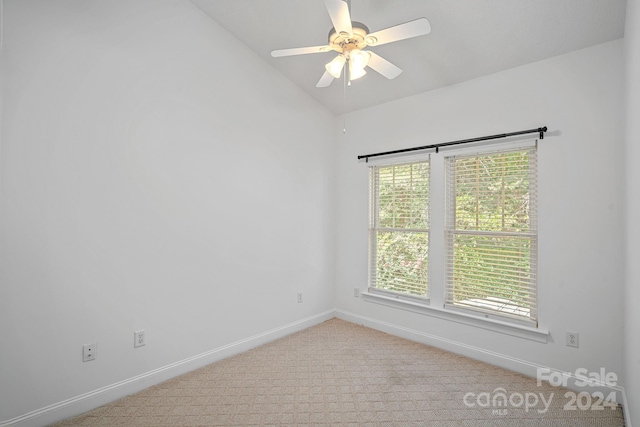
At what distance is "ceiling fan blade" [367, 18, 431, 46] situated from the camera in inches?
67.3

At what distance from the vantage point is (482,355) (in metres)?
2.86

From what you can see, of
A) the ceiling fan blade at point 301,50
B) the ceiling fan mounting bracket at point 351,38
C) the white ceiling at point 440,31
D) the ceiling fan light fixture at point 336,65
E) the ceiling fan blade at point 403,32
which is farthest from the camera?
the white ceiling at point 440,31

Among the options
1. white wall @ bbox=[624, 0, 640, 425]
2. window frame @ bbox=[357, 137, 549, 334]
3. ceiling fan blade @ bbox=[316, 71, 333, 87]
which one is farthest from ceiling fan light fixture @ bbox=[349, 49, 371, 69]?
window frame @ bbox=[357, 137, 549, 334]

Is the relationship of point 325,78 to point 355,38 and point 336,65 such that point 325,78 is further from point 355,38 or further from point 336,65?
point 355,38

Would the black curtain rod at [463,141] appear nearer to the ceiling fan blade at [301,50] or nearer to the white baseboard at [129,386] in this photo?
the ceiling fan blade at [301,50]

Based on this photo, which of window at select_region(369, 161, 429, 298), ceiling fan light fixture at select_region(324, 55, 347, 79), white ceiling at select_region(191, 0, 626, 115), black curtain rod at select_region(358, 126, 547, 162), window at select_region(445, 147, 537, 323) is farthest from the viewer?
window at select_region(369, 161, 429, 298)

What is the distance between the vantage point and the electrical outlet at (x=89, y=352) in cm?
212

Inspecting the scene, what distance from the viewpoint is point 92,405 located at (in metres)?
2.13

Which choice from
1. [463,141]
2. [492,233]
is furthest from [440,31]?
[492,233]

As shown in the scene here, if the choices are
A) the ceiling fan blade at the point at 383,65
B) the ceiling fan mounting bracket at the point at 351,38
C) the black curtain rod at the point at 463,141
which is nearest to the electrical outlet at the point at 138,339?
the ceiling fan mounting bracket at the point at 351,38

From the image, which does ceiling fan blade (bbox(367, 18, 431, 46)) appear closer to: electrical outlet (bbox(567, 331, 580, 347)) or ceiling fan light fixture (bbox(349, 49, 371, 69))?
ceiling fan light fixture (bbox(349, 49, 371, 69))

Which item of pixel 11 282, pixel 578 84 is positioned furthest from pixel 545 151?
pixel 11 282

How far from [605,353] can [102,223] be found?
3667 mm

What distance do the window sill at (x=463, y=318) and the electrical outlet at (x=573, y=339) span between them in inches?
5.4
